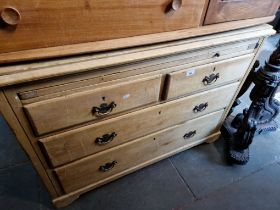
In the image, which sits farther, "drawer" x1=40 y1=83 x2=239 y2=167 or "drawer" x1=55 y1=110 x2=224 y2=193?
"drawer" x1=55 y1=110 x2=224 y2=193

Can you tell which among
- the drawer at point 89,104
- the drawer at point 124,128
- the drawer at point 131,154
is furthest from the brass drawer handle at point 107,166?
the drawer at point 89,104

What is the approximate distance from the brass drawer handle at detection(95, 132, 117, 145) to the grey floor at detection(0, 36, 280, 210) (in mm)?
495

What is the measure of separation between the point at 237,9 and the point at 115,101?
60cm

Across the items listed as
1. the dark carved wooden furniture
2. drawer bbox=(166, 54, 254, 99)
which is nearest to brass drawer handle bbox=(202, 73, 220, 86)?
drawer bbox=(166, 54, 254, 99)

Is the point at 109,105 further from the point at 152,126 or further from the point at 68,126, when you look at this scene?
the point at 152,126

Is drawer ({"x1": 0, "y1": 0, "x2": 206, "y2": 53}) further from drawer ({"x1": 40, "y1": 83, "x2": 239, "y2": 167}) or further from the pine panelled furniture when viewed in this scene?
drawer ({"x1": 40, "y1": 83, "x2": 239, "y2": 167})

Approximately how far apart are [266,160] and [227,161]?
29cm

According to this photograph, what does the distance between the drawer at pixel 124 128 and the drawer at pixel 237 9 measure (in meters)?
0.37

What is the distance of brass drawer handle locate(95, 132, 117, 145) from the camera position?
38.0 inches

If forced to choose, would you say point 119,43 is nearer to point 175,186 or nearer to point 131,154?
point 131,154

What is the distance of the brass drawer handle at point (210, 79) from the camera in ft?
3.39

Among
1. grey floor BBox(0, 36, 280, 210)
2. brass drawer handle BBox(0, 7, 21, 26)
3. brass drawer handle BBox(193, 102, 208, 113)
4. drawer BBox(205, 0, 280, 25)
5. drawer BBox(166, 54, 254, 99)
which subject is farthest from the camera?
grey floor BBox(0, 36, 280, 210)

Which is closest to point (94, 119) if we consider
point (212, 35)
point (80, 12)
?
point (80, 12)

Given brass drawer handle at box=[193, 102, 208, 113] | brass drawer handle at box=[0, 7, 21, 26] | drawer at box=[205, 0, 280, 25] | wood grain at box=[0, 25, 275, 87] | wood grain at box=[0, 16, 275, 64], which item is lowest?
brass drawer handle at box=[193, 102, 208, 113]
